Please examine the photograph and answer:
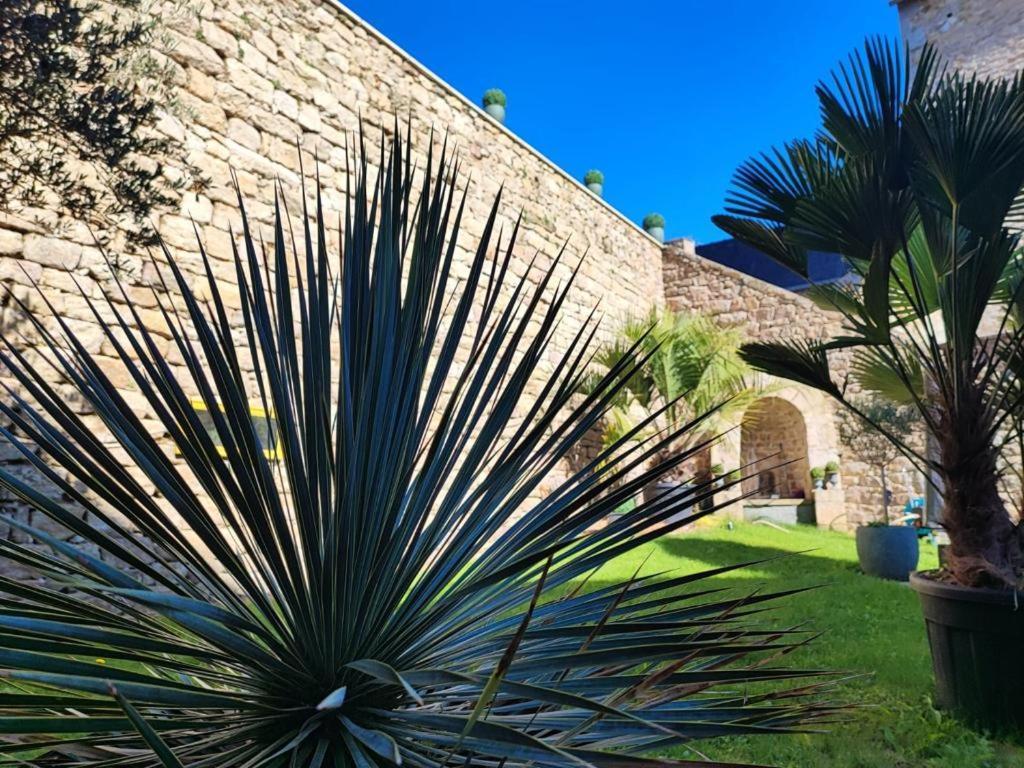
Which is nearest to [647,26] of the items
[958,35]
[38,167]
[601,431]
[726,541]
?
[958,35]

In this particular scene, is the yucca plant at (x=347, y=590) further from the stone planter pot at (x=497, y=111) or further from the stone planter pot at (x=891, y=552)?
the stone planter pot at (x=497, y=111)

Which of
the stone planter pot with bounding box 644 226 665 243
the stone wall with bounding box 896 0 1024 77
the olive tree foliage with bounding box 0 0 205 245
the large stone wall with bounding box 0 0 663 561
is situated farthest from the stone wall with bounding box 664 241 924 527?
the olive tree foliage with bounding box 0 0 205 245

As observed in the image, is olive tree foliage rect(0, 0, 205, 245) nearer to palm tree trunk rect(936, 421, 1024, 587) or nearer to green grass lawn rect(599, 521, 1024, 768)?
green grass lawn rect(599, 521, 1024, 768)

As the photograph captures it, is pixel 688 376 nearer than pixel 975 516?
No

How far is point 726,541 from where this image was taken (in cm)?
671

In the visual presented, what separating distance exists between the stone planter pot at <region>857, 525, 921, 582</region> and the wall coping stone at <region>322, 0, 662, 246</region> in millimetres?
5619

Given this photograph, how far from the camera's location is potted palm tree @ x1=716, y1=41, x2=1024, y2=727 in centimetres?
226

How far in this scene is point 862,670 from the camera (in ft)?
9.48

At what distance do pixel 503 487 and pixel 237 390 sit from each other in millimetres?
472

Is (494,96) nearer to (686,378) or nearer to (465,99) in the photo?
(465,99)

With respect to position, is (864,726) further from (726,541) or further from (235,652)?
(726,541)

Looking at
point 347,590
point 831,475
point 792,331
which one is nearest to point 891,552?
point 831,475

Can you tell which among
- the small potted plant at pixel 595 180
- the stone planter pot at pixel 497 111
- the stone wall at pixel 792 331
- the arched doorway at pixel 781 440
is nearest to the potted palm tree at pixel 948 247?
the stone wall at pixel 792 331

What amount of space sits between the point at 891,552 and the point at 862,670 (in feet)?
9.93
